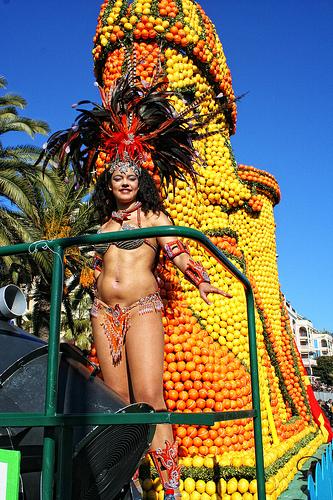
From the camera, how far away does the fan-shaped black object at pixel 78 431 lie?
1.75 m

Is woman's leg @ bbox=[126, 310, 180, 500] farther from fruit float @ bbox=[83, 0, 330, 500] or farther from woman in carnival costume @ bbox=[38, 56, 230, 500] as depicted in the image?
fruit float @ bbox=[83, 0, 330, 500]

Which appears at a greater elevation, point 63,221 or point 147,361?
point 63,221

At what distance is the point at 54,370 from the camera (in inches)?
66.0

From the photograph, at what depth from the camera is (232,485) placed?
4426mm

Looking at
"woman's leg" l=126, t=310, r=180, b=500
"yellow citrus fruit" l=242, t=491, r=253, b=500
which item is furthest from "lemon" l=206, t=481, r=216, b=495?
"woman's leg" l=126, t=310, r=180, b=500

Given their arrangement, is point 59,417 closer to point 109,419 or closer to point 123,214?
point 109,419

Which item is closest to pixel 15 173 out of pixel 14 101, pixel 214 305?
pixel 14 101

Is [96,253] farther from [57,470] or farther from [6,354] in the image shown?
[57,470]

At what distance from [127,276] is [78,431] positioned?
155 cm

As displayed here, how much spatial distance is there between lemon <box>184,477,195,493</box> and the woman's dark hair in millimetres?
2364

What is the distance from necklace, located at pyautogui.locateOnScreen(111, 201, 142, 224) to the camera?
362 cm

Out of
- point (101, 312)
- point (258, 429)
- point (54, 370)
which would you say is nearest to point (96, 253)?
point (101, 312)

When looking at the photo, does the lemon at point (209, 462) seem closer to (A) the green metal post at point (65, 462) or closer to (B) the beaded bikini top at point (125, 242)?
(B) the beaded bikini top at point (125, 242)

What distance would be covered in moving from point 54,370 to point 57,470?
1.06 feet
